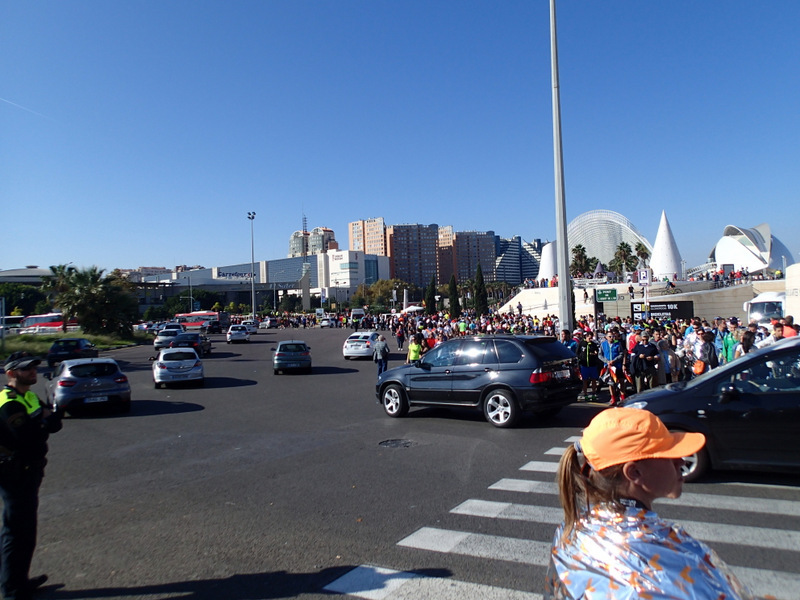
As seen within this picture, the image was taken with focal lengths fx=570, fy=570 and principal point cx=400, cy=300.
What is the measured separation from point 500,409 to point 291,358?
13.8 metres

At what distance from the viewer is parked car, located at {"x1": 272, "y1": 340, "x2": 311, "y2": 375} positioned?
74.9 ft

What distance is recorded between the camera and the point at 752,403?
6637 mm

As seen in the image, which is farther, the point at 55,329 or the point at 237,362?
the point at 55,329

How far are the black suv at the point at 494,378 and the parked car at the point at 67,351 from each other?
2375cm

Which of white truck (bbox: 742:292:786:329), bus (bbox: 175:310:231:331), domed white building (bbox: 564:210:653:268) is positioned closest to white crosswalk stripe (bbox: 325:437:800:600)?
white truck (bbox: 742:292:786:329)

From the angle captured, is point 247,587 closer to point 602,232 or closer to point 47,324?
point 47,324

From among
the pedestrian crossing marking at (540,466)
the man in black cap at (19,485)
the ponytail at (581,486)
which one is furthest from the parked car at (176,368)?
the ponytail at (581,486)

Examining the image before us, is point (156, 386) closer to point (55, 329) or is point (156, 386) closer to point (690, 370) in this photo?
point (690, 370)

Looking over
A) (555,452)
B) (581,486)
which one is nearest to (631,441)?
(581,486)

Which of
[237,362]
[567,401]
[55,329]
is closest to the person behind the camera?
[567,401]

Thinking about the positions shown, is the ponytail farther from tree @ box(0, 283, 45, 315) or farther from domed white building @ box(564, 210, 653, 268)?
domed white building @ box(564, 210, 653, 268)

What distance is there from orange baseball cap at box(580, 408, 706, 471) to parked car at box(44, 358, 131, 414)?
45.9 ft

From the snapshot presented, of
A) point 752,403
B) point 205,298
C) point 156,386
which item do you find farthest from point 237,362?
point 205,298

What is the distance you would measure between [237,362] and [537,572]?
26259 millimetres
